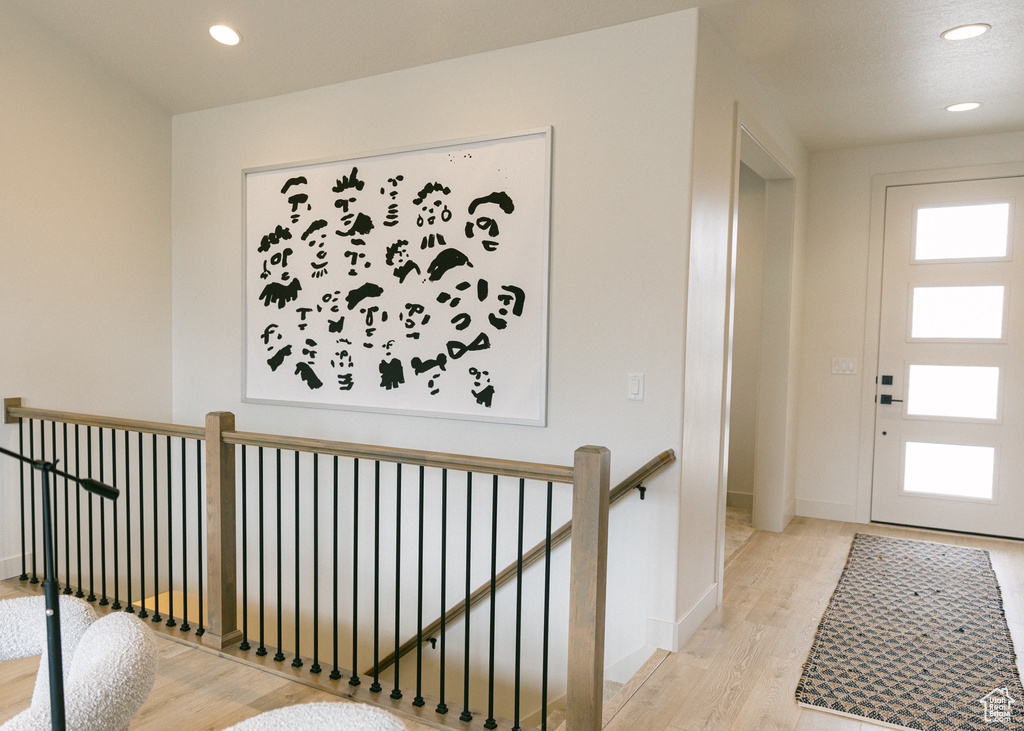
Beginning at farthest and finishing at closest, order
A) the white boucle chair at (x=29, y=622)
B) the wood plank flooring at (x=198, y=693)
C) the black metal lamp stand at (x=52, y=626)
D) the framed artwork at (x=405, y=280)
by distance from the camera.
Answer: the framed artwork at (x=405, y=280) < the wood plank flooring at (x=198, y=693) < the white boucle chair at (x=29, y=622) < the black metal lamp stand at (x=52, y=626)

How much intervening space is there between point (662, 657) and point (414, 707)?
1.01m

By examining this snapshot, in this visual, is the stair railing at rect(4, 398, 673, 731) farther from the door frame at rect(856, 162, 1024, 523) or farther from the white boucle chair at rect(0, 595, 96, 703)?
the door frame at rect(856, 162, 1024, 523)

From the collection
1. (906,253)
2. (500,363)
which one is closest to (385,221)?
(500,363)

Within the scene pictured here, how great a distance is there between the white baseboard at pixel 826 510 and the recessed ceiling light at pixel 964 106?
2.58m

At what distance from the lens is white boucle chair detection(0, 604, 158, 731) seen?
990 mm

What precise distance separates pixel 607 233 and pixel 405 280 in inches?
42.5

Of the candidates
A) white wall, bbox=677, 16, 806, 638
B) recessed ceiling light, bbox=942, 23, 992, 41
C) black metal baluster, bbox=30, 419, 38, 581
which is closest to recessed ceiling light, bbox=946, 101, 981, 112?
recessed ceiling light, bbox=942, 23, 992, 41

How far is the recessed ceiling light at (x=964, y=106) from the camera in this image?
12.1ft

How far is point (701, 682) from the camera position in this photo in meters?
2.49

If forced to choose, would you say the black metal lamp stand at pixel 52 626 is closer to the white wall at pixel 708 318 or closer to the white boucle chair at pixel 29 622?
the white boucle chair at pixel 29 622

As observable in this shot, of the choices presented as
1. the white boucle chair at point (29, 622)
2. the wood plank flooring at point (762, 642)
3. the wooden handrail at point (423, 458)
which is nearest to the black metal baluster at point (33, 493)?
the wooden handrail at point (423, 458)

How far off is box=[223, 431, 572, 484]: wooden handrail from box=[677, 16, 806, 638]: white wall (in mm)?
947

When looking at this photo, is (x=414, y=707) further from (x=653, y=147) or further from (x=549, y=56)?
(x=549, y=56)

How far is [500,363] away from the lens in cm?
315
